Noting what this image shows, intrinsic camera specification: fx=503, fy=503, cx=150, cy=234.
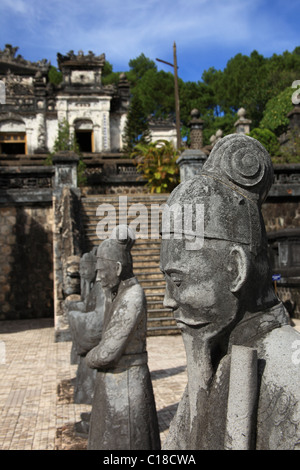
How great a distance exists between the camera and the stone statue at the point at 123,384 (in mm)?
3582

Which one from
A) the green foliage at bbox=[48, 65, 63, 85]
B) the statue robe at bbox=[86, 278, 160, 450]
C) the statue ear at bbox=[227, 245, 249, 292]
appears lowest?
the statue robe at bbox=[86, 278, 160, 450]

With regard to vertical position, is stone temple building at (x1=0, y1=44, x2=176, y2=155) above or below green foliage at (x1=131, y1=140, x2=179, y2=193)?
above

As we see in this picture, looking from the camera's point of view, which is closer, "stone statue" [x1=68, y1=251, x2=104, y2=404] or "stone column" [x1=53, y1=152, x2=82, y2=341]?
"stone statue" [x1=68, y1=251, x2=104, y2=404]

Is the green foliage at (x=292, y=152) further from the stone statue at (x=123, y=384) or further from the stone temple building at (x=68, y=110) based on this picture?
the stone statue at (x=123, y=384)

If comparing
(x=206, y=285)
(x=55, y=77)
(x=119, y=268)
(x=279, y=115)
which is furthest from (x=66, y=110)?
(x=206, y=285)

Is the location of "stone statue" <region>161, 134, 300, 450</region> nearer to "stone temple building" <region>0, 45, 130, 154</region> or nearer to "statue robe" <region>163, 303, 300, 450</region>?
"statue robe" <region>163, 303, 300, 450</region>

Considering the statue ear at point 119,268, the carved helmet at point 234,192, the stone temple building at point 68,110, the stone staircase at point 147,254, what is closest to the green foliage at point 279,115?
the stone temple building at point 68,110

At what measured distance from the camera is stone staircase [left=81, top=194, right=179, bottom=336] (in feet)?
34.9

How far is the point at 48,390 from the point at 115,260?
139 inches

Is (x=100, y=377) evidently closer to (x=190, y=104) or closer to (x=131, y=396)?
(x=131, y=396)

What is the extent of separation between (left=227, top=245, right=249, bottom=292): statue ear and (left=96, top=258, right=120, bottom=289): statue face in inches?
92.0

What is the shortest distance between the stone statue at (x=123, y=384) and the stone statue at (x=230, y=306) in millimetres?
1804

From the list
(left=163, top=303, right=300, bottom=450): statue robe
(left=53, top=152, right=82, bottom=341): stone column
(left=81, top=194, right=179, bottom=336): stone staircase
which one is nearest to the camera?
(left=163, top=303, right=300, bottom=450): statue robe

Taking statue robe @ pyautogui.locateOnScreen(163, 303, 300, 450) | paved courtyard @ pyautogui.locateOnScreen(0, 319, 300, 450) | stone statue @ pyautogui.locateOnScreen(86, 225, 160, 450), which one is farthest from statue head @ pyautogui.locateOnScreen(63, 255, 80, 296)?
statue robe @ pyautogui.locateOnScreen(163, 303, 300, 450)
